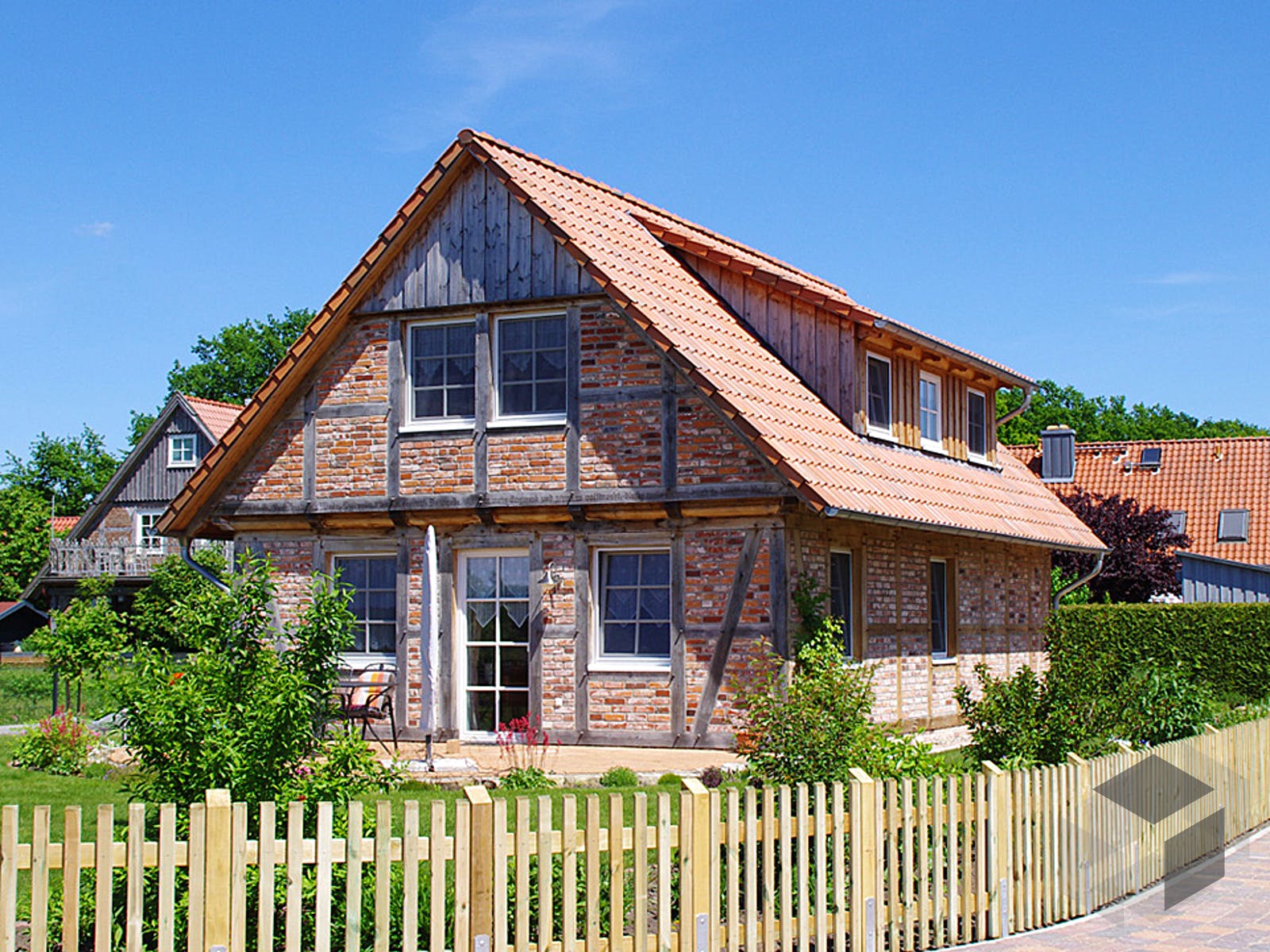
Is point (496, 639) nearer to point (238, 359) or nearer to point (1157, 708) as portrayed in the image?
point (1157, 708)

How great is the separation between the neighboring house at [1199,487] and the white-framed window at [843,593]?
68.7 ft

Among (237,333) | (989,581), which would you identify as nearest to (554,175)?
(989,581)

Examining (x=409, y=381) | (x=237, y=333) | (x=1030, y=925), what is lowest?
(x=1030, y=925)

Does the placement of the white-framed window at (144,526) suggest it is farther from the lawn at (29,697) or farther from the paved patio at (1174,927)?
the paved patio at (1174,927)

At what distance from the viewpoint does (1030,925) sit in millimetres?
9070

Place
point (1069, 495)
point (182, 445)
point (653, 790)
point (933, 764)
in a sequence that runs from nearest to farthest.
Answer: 1. point (933, 764)
2. point (653, 790)
3. point (1069, 495)
4. point (182, 445)

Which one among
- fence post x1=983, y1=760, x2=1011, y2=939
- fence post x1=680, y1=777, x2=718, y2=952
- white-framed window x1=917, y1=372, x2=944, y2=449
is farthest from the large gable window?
fence post x1=680, y1=777, x2=718, y2=952

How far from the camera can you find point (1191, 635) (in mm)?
28984

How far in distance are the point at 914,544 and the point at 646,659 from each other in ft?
14.9

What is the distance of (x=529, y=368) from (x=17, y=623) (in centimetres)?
4984

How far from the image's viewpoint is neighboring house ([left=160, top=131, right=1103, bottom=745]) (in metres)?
16.8

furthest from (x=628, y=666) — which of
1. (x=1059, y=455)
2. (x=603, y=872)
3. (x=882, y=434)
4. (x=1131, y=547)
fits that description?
(x=1059, y=455)

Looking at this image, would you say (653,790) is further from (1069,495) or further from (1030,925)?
(1069,495)

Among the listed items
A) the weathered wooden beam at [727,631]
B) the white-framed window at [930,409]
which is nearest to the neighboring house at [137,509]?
the white-framed window at [930,409]
